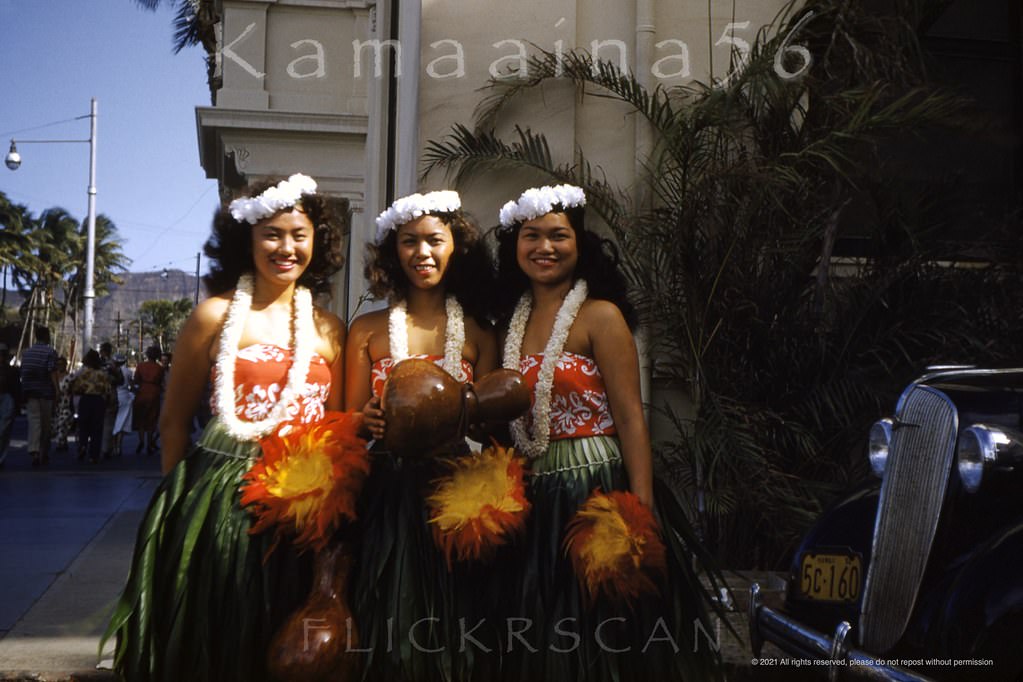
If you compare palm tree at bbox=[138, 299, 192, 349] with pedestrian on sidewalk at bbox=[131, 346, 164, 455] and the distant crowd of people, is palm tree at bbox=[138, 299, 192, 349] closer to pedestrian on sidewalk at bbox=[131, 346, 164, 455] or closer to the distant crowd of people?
the distant crowd of people

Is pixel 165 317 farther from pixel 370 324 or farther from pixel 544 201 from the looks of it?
pixel 544 201

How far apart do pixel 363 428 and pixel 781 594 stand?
178cm

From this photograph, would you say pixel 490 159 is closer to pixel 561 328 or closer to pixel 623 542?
pixel 561 328

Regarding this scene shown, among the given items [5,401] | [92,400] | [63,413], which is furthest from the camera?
[63,413]

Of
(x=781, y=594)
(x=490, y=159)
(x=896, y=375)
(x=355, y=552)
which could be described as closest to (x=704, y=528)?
(x=896, y=375)

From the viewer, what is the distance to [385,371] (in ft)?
11.5

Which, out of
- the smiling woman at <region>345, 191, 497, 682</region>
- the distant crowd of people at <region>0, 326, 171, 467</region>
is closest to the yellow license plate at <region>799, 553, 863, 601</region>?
the smiling woman at <region>345, 191, 497, 682</region>

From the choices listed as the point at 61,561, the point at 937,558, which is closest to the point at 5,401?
the point at 61,561

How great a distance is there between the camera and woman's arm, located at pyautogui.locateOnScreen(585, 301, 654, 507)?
137 inches

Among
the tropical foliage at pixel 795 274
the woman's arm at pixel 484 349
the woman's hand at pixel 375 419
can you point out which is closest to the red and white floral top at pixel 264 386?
the woman's hand at pixel 375 419

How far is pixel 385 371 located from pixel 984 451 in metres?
1.84

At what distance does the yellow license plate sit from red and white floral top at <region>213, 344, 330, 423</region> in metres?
1.82

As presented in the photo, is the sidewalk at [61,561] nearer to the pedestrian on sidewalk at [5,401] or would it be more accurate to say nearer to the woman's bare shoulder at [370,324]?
the pedestrian on sidewalk at [5,401]

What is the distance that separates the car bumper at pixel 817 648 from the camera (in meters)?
3.06
